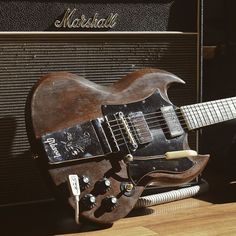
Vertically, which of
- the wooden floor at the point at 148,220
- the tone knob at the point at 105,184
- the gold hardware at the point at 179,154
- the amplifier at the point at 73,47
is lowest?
the wooden floor at the point at 148,220

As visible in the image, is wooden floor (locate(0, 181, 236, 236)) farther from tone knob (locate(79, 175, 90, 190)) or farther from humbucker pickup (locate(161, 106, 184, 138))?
humbucker pickup (locate(161, 106, 184, 138))

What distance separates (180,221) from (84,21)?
20.2 inches

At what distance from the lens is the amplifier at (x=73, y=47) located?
51.5 inches

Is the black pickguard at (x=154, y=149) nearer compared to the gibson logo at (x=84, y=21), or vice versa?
the black pickguard at (x=154, y=149)

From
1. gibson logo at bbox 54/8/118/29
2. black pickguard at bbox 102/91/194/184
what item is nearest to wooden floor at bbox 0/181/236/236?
black pickguard at bbox 102/91/194/184

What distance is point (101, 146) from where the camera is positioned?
1.19m

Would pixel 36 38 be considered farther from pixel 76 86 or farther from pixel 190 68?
pixel 190 68

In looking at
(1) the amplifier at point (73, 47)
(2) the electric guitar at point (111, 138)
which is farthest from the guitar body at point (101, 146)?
(1) the amplifier at point (73, 47)

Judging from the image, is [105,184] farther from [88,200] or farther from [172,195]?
[172,195]

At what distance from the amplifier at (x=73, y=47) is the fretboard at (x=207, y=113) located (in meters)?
0.08

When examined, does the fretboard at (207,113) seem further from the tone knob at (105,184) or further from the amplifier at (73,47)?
the tone knob at (105,184)

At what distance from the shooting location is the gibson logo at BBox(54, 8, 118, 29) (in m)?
1.33

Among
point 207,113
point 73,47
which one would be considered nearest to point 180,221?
point 207,113

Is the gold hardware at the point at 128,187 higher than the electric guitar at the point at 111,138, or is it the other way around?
the electric guitar at the point at 111,138
